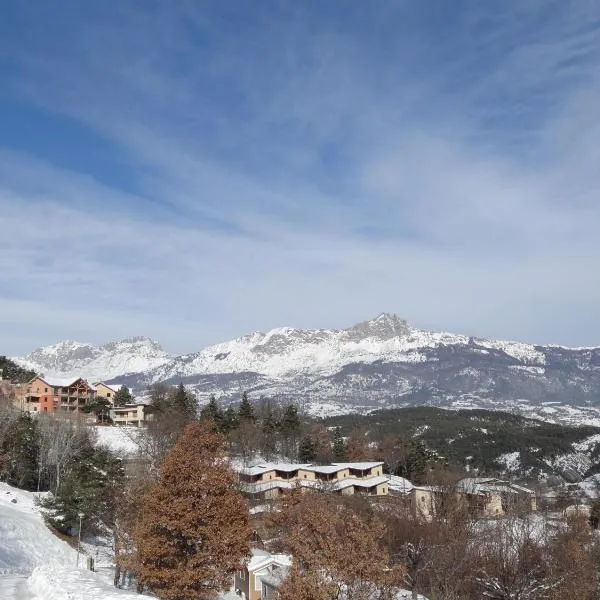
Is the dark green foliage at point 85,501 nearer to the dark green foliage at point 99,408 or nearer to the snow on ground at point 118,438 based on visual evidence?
the snow on ground at point 118,438

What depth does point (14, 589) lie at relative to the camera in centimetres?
1994

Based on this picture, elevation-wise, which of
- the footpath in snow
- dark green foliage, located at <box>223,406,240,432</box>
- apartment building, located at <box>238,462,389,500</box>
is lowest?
apartment building, located at <box>238,462,389,500</box>

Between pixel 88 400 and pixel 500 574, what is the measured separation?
8025 centimetres

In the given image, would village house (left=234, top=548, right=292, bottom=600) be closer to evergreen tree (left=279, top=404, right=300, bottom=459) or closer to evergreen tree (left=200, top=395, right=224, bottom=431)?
evergreen tree (left=200, top=395, right=224, bottom=431)

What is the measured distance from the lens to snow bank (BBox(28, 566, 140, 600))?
16891 millimetres

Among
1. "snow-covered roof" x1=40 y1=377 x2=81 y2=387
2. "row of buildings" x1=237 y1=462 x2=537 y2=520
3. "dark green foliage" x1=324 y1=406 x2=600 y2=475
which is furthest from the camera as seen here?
"dark green foliage" x1=324 y1=406 x2=600 y2=475

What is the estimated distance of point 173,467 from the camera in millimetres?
23281

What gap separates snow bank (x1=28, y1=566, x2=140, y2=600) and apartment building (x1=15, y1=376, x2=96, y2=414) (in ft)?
267

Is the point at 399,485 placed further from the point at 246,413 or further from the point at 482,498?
the point at 246,413

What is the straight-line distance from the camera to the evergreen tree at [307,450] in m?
89.6

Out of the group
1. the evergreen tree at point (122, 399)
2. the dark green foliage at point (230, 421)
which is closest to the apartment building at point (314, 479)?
the dark green foliage at point (230, 421)

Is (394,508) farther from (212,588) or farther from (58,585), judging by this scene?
(58,585)

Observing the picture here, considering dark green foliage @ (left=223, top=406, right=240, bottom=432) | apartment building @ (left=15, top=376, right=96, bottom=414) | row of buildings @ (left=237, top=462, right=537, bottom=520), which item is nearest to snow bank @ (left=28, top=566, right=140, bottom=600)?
row of buildings @ (left=237, top=462, right=537, bottom=520)

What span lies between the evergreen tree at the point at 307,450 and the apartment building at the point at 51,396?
3518cm
